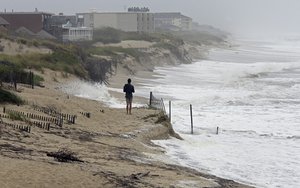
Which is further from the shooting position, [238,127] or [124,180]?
[238,127]

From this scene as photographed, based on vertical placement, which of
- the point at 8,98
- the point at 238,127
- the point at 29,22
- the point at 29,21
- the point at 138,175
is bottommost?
the point at 238,127

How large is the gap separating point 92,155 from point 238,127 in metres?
11.1

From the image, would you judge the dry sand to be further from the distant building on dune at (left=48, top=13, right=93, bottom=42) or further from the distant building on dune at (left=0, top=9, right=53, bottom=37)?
the distant building on dune at (left=48, top=13, right=93, bottom=42)

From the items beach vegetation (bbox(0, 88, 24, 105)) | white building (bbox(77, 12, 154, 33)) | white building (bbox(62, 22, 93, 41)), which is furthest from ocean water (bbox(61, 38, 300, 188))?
white building (bbox(77, 12, 154, 33))

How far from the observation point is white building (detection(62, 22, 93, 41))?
6203 cm

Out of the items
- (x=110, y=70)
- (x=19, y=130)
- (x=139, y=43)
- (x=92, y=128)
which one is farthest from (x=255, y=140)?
(x=139, y=43)

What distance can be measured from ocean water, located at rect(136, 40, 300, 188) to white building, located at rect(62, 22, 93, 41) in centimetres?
2225

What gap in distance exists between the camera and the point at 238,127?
22156 mm

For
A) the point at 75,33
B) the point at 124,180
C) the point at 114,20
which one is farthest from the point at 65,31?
the point at 124,180

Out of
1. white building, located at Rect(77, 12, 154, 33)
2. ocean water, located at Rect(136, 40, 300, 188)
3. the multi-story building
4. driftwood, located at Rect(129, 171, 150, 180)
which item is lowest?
ocean water, located at Rect(136, 40, 300, 188)

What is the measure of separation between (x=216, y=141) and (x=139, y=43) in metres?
51.1

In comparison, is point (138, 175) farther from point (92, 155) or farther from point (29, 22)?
point (29, 22)

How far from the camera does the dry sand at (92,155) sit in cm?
970

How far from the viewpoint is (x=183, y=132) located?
1986cm
